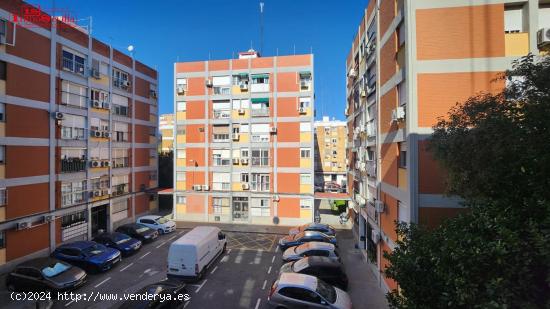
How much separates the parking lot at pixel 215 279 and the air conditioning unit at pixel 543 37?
36.4 feet

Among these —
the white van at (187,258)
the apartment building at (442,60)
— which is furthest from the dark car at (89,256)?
the apartment building at (442,60)

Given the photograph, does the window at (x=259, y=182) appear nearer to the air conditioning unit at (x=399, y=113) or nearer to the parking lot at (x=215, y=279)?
the parking lot at (x=215, y=279)

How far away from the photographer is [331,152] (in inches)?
2389

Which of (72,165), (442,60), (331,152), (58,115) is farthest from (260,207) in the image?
(331,152)

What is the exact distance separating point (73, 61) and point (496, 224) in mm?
24196

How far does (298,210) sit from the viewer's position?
24.0 metres

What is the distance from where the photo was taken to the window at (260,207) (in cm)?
2464

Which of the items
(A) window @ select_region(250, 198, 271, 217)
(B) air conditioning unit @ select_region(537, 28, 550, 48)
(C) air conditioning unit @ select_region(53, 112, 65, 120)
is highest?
(B) air conditioning unit @ select_region(537, 28, 550, 48)

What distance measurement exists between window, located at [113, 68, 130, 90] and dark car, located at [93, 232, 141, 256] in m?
12.7

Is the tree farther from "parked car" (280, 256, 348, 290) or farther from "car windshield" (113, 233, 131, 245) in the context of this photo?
"car windshield" (113, 233, 131, 245)

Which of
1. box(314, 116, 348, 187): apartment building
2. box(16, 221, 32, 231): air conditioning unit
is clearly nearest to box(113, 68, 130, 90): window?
box(16, 221, 32, 231): air conditioning unit

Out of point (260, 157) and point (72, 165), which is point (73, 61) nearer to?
point (72, 165)

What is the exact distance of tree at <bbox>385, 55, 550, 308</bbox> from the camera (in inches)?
157

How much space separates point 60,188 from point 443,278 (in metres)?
21.5
